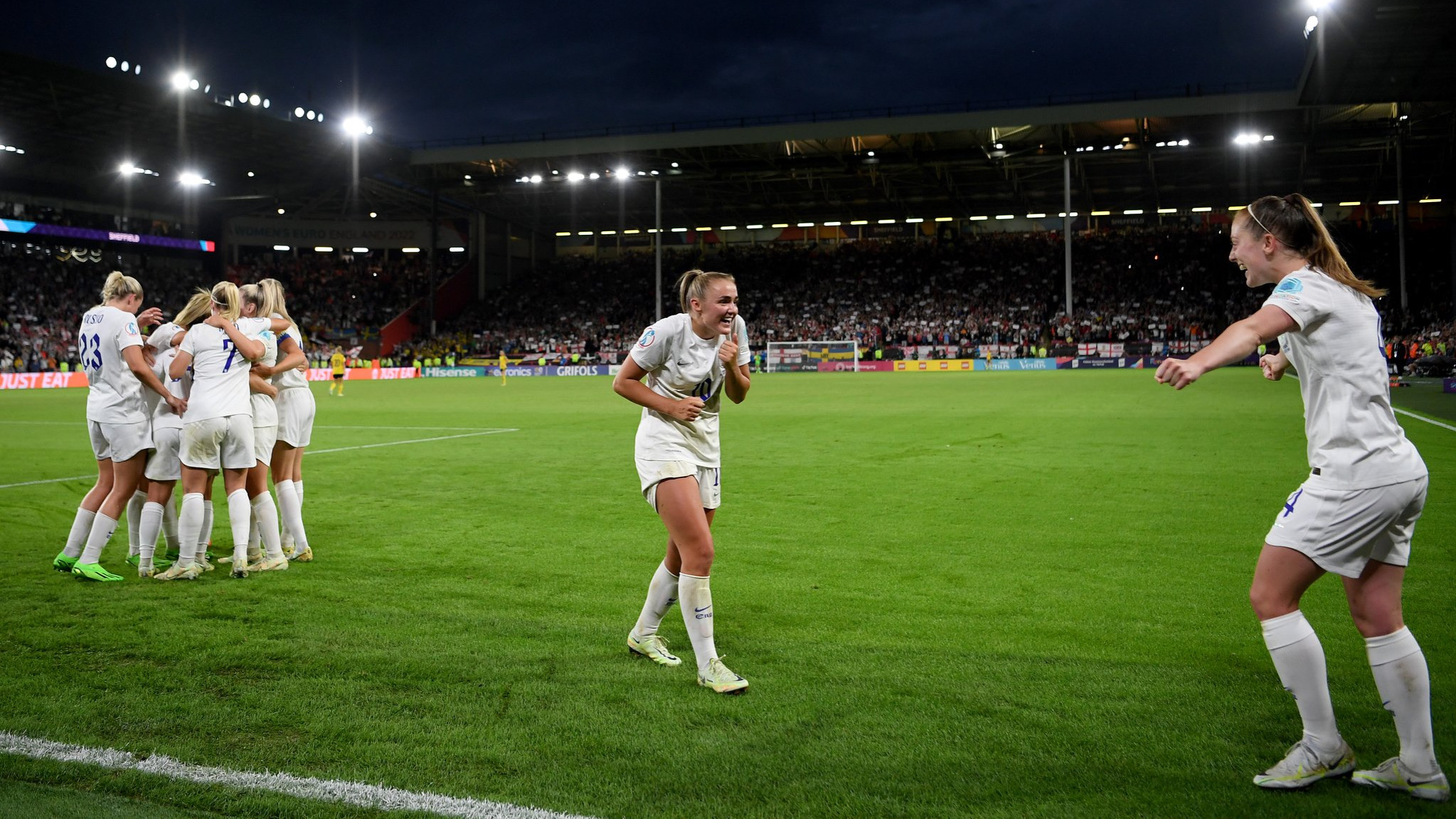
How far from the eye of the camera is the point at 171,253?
198ft

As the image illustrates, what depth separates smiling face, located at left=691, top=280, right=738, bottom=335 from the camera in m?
4.57

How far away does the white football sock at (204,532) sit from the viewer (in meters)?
6.73

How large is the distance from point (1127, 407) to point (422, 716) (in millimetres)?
19986

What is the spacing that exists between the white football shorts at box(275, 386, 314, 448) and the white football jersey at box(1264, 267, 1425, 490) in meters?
6.40

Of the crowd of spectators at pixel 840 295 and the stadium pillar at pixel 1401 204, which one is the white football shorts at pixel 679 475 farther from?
the crowd of spectators at pixel 840 295

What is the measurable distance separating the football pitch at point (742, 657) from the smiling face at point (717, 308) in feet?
5.42

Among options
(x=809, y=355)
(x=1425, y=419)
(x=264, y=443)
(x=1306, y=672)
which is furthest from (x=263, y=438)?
(x=809, y=355)

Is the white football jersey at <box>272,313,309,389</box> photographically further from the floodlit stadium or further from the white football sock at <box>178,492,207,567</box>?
the white football sock at <box>178,492,207,567</box>

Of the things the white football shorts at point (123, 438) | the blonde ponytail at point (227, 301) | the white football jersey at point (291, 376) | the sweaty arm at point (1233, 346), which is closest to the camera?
the sweaty arm at point (1233, 346)

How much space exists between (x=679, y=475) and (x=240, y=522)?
3.75 meters

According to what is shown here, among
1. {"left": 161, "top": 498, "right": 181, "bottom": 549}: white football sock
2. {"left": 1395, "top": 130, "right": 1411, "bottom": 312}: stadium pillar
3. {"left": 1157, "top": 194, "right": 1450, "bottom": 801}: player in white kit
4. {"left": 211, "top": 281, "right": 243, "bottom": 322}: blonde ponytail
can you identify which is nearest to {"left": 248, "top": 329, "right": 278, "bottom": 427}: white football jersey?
{"left": 211, "top": 281, "right": 243, "bottom": 322}: blonde ponytail

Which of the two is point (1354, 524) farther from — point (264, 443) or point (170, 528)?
point (170, 528)

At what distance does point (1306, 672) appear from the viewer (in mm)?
3410

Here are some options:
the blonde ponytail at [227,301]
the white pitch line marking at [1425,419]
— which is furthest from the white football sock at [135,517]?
the white pitch line marking at [1425,419]
